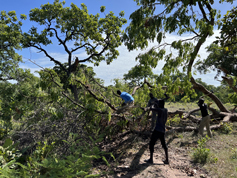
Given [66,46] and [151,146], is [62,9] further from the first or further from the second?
[151,146]

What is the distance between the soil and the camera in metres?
4.27

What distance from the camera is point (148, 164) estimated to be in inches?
187

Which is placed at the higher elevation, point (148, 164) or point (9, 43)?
point (9, 43)

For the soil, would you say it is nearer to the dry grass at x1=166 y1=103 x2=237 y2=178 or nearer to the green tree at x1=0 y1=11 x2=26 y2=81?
the dry grass at x1=166 y1=103 x2=237 y2=178

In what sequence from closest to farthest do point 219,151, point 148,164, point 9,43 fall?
point 148,164 < point 219,151 < point 9,43

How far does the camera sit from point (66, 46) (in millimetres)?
18422

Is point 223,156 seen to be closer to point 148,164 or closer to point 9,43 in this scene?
point 148,164

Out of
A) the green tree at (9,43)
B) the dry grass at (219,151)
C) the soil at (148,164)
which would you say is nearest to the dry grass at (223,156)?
the dry grass at (219,151)

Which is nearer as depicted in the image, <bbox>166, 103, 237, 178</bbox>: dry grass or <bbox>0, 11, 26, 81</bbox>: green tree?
<bbox>166, 103, 237, 178</bbox>: dry grass

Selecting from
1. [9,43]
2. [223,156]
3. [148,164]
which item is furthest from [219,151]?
[9,43]

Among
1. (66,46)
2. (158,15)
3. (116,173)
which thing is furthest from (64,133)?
(66,46)

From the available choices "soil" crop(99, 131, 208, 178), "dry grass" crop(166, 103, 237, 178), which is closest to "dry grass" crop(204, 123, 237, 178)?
"dry grass" crop(166, 103, 237, 178)

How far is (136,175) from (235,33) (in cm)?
547

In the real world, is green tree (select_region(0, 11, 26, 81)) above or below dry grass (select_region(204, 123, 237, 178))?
above
